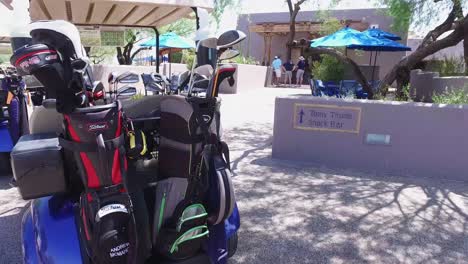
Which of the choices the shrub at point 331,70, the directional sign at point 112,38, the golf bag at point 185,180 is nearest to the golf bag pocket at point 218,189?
the golf bag at point 185,180

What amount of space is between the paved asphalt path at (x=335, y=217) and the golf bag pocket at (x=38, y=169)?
1110mm

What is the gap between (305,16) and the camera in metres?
22.1

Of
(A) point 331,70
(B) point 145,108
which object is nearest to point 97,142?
(B) point 145,108

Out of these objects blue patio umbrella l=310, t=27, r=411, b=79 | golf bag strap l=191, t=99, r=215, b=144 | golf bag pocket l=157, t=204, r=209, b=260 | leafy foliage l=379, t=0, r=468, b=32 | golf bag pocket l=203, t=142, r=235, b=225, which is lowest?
golf bag pocket l=157, t=204, r=209, b=260

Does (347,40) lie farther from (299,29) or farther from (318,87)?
(299,29)

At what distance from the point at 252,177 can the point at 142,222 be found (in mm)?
2630

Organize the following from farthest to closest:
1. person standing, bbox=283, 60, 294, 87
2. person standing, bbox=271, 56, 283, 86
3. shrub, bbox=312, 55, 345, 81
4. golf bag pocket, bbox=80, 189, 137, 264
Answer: person standing, bbox=283, 60, 294, 87 → person standing, bbox=271, 56, 283, 86 → shrub, bbox=312, 55, 345, 81 → golf bag pocket, bbox=80, 189, 137, 264

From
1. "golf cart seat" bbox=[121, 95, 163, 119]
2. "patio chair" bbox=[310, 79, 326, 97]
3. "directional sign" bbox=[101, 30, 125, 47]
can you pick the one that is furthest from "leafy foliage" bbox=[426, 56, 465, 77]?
"golf cart seat" bbox=[121, 95, 163, 119]

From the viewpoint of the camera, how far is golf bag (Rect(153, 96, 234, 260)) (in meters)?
1.93

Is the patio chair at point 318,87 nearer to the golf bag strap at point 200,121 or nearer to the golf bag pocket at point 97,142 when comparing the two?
the golf bag strap at point 200,121

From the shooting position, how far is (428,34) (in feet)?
31.0

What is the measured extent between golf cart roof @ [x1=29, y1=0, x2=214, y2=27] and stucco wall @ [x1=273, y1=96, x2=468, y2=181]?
73.5 inches

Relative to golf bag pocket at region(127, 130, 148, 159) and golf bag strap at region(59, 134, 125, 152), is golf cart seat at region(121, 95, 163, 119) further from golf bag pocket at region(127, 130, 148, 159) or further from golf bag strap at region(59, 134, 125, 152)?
golf bag strap at region(59, 134, 125, 152)

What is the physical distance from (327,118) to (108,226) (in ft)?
11.7
